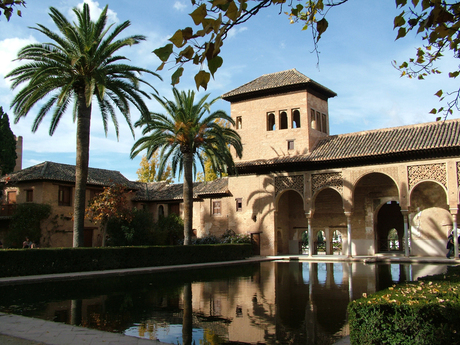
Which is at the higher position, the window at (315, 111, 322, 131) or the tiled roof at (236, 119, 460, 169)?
the window at (315, 111, 322, 131)

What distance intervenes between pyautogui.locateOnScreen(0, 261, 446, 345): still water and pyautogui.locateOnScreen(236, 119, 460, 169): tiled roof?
1076 cm

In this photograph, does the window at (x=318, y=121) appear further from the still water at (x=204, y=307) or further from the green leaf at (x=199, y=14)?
the green leaf at (x=199, y=14)

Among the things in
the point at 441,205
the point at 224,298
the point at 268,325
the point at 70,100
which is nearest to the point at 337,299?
the point at 224,298

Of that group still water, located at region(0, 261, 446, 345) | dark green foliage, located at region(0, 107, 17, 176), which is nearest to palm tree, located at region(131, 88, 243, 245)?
still water, located at region(0, 261, 446, 345)

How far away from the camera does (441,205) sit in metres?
24.3

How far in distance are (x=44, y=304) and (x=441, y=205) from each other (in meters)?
21.7

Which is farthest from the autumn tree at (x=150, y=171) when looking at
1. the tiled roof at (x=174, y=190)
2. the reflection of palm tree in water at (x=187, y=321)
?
the reflection of palm tree in water at (x=187, y=321)

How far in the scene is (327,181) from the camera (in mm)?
25469

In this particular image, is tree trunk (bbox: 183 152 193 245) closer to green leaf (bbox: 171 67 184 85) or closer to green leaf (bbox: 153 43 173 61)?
green leaf (bbox: 171 67 184 85)

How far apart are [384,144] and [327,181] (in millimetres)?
3716

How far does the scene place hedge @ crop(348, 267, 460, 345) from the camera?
4.26 meters

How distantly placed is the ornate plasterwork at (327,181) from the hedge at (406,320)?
20588 millimetres

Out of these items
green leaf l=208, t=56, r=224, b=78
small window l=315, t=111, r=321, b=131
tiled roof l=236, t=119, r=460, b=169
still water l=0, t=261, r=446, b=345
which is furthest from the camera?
small window l=315, t=111, r=321, b=131

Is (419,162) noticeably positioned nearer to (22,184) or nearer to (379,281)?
(379,281)
